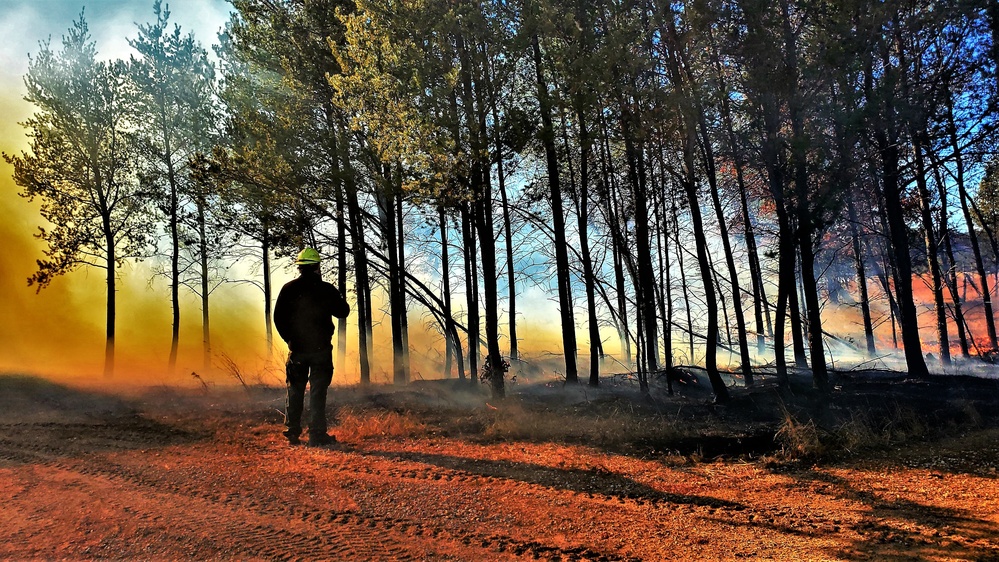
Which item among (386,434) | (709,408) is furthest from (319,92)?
(709,408)

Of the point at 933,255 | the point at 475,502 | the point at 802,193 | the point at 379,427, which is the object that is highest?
the point at 802,193

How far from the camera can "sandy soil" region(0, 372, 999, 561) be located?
12.5ft

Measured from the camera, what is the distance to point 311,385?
767cm

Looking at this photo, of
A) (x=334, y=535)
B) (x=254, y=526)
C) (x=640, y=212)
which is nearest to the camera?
(x=334, y=535)

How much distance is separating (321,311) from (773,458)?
20.0 ft

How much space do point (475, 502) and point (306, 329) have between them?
3990mm

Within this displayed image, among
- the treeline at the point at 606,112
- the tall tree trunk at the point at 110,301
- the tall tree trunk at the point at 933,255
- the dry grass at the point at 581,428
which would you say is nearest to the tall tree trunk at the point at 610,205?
the treeline at the point at 606,112

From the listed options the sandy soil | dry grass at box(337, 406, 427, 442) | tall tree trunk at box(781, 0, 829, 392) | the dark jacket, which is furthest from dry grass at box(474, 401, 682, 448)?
tall tree trunk at box(781, 0, 829, 392)

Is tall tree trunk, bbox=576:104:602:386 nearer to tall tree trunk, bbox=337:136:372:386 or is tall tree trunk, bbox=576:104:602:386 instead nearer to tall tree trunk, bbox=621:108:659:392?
tall tree trunk, bbox=621:108:659:392

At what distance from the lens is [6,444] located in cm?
759

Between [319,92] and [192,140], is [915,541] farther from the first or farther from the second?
[192,140]

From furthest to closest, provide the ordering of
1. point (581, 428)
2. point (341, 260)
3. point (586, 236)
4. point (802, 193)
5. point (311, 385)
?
point (341, 260) < point (586, 236) < point (802, 193) < point (581, 428) < point (311, 385)

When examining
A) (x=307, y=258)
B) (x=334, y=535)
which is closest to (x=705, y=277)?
(x=307, y=258)

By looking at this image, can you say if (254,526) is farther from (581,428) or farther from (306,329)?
(581,428)
